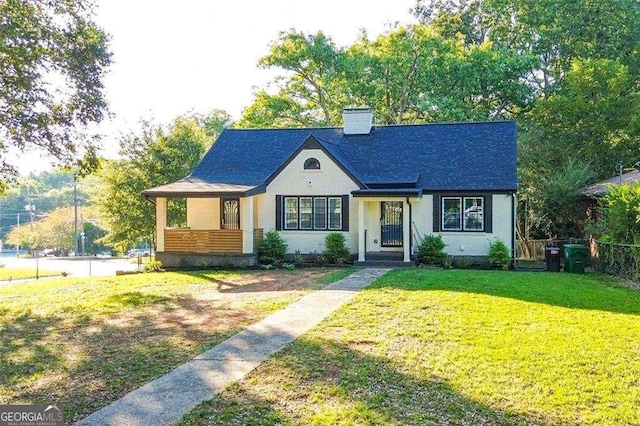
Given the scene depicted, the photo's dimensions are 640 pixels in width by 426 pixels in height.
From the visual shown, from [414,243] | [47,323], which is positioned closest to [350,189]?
[414,243]

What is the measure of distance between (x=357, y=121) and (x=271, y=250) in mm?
7124

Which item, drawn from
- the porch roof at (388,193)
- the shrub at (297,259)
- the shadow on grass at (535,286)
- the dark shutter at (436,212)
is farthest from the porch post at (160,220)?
the dark shutter at (436,212)

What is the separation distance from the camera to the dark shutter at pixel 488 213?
59.7ft

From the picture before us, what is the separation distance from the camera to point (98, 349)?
25.3 feet

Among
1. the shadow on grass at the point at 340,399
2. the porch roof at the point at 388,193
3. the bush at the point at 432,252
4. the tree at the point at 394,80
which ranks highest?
the tree at the point at 394,80

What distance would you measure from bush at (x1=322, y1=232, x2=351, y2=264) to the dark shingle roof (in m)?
2.38

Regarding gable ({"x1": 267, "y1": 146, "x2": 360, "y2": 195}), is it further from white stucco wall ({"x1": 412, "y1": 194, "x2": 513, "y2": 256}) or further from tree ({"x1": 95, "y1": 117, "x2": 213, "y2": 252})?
tree ({"x1": 95, "y1": 117, "x2": 213, "y2": 252})

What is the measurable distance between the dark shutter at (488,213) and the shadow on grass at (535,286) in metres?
2.78

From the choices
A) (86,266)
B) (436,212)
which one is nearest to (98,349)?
(436,212)

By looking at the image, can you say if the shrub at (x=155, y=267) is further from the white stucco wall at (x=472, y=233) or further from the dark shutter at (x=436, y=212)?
the dark shutter at (x=436, y=212)

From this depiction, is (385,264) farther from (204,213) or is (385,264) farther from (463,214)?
(204,213)

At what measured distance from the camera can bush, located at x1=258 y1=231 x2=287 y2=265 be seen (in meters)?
18.6

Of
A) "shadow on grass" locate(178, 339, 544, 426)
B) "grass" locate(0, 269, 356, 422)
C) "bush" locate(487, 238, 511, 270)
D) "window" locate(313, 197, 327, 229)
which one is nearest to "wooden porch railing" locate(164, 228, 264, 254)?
"window" locate(313, 197, 327, 229)

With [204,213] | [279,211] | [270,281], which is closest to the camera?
[270,281]
